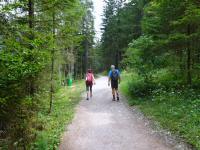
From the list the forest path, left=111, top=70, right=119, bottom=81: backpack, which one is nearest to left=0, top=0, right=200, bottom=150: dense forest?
the forest path

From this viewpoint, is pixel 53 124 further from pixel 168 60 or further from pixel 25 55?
pixel 168 60

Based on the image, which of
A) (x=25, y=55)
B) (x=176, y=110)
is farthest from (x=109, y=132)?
(x=25, y=55)

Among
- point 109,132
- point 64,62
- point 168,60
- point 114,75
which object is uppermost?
point 168,60

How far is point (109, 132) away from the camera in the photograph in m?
10.2

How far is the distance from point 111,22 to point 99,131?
42604mm

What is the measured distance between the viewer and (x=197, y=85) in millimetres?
15047

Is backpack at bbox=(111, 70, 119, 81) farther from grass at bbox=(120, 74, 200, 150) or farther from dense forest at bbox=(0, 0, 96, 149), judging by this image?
dense forest at bbox=(0, 0, 96, 149)

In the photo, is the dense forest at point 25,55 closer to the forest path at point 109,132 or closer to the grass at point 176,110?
the forest path at point 109,132

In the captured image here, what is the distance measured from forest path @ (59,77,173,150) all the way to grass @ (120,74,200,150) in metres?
0.65

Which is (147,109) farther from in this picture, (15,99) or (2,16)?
(2,16)

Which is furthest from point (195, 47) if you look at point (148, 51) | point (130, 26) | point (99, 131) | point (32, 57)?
point (130, 26)

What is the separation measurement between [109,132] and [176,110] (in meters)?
3.16

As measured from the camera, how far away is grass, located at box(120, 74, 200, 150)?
9.08 meters

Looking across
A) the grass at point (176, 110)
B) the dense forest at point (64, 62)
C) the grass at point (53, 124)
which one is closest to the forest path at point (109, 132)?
the grass at point (53, 124)
